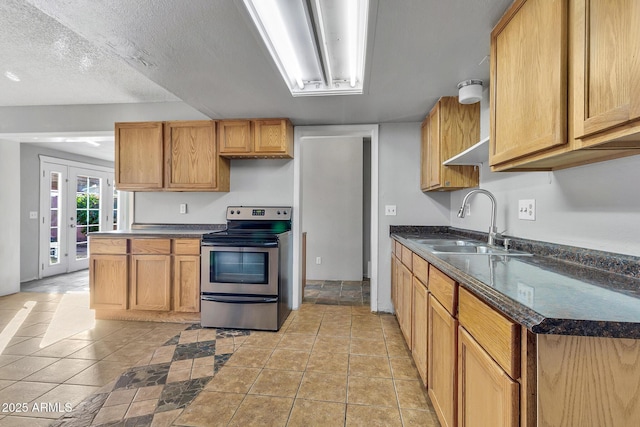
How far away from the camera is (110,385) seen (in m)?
1.90

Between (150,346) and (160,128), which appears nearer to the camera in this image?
(150,346)

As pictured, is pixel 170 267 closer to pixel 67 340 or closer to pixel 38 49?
pixel 67 340

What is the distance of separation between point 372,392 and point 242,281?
1501mm

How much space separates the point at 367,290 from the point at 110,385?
2.94 m

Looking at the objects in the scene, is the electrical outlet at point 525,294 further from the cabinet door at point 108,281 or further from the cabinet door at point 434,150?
the cabinet door at point 108,281

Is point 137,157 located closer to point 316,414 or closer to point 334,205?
point 334,205

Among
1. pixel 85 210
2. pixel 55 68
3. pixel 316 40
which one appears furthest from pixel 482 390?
pixel 85 210

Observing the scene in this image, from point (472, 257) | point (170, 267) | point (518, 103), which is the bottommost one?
point (170, 267)

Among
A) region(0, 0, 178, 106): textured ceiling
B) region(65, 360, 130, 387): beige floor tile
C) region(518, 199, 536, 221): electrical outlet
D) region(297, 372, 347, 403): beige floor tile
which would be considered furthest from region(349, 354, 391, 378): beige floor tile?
region(0, 0, 178, 106): textured ceiling

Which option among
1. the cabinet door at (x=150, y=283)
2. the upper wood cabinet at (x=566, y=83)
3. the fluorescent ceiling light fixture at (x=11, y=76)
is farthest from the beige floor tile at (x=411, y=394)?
the fluorescent ceiling light fixture at (x=11, y=76)

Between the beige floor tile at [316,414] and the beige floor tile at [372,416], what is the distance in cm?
5

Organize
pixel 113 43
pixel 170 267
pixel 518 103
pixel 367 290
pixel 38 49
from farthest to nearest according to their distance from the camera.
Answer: pixel 367 290
pixel 170 267
pixel 38 49
pixel 113 43
pixel 518 103

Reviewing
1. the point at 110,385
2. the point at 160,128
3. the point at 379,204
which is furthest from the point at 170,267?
the point at 379,204

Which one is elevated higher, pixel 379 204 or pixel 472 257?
pixel 379 204
